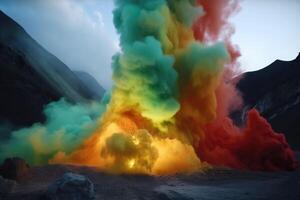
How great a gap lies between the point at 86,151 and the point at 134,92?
21.1ft

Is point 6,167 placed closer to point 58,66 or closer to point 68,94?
point 68,94

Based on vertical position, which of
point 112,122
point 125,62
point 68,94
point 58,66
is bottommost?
point 112,122

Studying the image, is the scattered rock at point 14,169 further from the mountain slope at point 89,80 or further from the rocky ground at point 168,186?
the mountain slope at point 89,80

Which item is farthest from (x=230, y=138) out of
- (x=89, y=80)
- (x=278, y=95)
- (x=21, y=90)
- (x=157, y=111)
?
(x=89, y=80)

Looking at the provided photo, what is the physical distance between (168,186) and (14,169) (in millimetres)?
9673

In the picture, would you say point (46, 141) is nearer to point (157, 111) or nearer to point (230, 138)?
point (157, 111)

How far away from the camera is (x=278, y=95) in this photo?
122 meters

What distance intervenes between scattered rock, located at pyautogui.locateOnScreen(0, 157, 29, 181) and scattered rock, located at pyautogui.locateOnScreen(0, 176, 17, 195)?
1.90 m

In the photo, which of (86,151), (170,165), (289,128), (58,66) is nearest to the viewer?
(170,165)

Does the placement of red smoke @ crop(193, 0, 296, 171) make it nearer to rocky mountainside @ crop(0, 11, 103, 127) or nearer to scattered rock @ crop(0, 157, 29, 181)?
scattered rock @ crop(0, 157, 29, 181)

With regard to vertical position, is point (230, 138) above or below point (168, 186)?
above

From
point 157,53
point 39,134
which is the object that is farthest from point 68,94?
point 157,53

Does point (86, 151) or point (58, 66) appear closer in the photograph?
point (86, 151)

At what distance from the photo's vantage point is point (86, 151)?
33.2 metres
